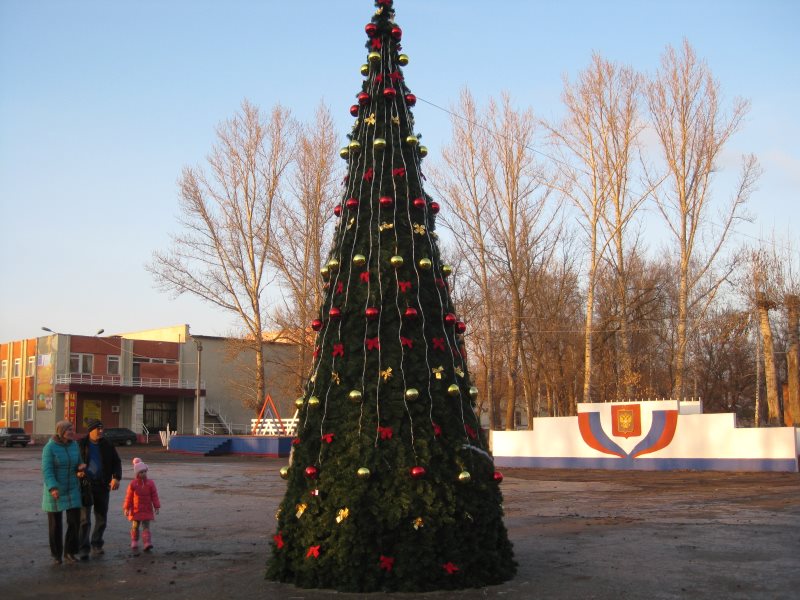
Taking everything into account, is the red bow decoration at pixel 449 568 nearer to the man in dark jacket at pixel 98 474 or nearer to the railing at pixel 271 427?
the man in dark jacket at pixel 98 474

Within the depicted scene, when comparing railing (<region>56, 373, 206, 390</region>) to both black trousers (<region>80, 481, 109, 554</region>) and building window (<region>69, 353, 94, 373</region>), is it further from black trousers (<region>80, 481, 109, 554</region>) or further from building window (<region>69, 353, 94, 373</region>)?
black trousers (<region>80, 481, 109, 554</region>)

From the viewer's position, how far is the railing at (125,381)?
60.2m

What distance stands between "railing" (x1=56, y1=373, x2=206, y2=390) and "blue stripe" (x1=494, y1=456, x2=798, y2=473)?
1561 inches

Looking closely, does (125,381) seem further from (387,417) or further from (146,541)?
(387,417)

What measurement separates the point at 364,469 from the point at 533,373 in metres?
44.0

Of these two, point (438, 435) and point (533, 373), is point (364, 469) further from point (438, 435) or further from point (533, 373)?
point (533, 373)

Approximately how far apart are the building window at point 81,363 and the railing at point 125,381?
846 millimetres

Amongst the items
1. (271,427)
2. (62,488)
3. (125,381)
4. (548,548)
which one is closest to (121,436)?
(125,381)

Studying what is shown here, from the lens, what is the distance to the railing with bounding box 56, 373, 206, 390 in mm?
60156

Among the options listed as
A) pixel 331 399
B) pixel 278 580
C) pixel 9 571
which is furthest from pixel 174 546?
pixel 331 399

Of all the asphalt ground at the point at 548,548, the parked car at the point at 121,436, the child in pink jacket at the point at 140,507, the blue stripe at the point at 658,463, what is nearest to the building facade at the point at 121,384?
the parked car at the point at 121,436

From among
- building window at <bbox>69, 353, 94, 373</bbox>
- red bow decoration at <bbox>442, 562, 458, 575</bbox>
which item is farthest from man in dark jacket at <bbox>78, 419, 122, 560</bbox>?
building window at <bbox>69, 353, 94, 373</bbox>

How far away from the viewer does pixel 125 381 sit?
205 feet

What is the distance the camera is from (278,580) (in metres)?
7.99
